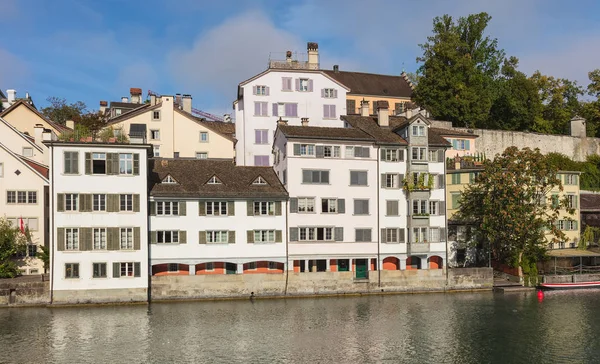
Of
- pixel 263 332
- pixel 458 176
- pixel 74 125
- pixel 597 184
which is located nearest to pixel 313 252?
pixel 263 332

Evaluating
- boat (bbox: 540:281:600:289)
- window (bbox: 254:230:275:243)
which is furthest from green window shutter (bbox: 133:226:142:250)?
boat (bbox: 540:281:600:289)

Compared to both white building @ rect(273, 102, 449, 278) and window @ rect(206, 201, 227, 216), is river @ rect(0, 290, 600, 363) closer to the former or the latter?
white building @ rect(273, 102, 449, 278)

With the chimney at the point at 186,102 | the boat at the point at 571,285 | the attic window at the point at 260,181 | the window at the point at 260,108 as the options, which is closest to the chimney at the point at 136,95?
the chimney at the point at 186,102

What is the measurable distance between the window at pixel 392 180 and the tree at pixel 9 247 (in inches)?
1392

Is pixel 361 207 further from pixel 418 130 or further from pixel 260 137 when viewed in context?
pixel 260 137

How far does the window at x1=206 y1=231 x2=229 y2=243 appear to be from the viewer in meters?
59.7

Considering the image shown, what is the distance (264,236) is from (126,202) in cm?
1337

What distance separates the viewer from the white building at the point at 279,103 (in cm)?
7862

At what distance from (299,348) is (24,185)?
111ft

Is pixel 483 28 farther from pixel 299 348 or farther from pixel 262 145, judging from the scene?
pixel 299 348

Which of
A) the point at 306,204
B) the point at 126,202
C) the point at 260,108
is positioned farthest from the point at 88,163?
the point at 260,108

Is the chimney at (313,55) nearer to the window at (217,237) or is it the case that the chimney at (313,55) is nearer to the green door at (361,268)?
the green door at (361,268)

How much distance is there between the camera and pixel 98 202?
183 ft

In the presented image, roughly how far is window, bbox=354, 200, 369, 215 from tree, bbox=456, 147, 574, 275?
12543mm
